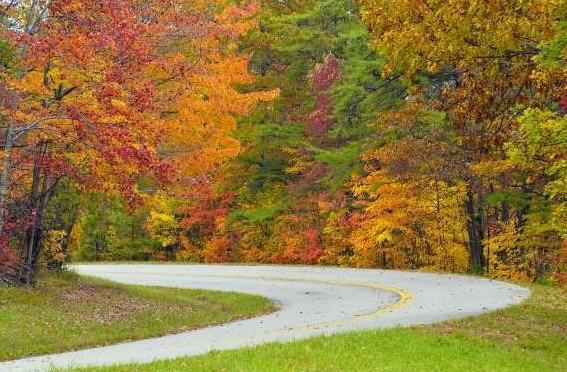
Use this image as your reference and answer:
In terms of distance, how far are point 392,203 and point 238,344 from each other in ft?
60.1

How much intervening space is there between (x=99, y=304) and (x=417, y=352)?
363 inches

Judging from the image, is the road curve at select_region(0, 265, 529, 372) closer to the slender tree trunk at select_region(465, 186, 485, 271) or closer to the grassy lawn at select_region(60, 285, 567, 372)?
the grassy lawn at select_region(60, 285, 567, 372)

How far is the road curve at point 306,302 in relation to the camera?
12266mm

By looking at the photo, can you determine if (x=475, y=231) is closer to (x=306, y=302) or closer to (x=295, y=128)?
(x=295, y=128)

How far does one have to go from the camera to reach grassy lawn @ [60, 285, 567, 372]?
9234 millimetres

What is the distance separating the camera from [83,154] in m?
15.8

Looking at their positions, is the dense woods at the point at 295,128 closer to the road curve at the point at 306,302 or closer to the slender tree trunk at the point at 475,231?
the slender tree trunk at the point at 475,231

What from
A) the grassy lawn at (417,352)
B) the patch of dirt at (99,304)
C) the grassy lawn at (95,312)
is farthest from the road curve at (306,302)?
the patch of dirt at (99,304)

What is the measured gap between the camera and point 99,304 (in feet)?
55.7

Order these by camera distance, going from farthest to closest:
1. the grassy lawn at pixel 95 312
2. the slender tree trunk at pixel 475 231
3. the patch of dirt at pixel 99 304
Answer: the slender tree trunk at pixel 475 231 → the patch of dirt at pixel 99 304 → the grassy lawn at pixel 95 312

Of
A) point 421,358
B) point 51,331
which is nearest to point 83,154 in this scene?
point 51,331

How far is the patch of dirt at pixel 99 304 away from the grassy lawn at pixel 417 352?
636cm

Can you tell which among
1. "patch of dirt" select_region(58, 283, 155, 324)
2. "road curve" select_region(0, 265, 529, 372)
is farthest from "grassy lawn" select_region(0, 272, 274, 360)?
"road curve" select_region(0, 265, 529, 372)

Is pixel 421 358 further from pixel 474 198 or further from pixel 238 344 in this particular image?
pixel 474 198
